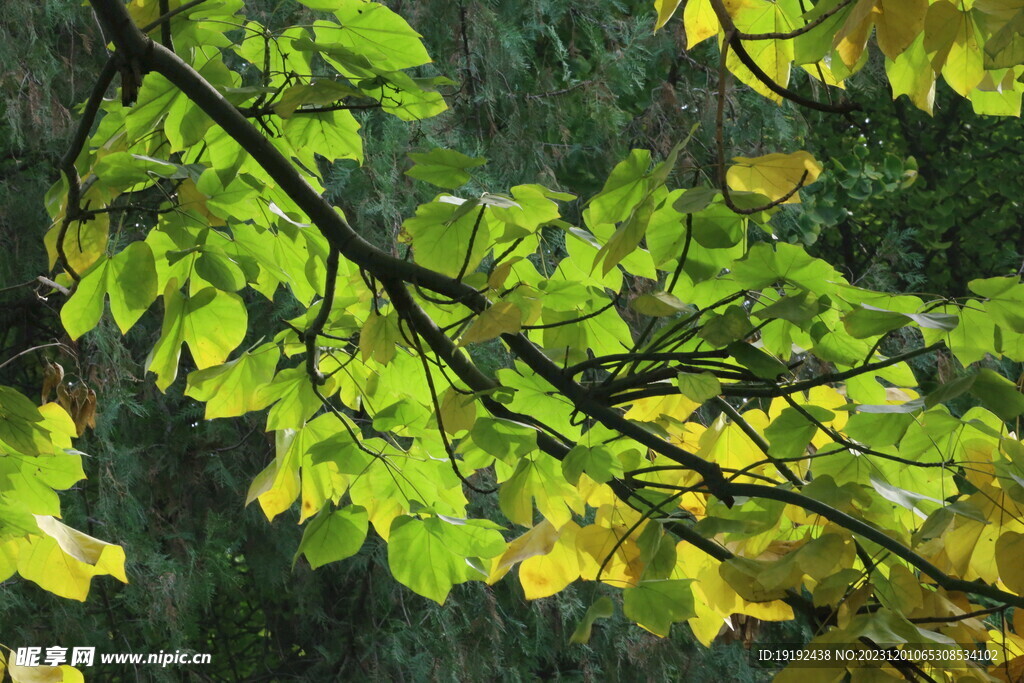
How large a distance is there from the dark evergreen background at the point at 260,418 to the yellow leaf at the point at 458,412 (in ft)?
5.75

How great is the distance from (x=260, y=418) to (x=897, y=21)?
2426 mm

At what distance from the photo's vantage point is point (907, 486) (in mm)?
874

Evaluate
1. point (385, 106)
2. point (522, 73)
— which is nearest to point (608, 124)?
point (522, 73)

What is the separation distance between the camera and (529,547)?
83cm

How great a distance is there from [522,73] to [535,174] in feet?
1.41

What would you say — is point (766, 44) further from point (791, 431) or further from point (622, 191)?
point (791, 431)

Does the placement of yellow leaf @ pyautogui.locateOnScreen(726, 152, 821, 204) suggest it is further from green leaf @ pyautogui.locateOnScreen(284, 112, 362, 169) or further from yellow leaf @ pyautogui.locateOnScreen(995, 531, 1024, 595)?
green leaf @ pyautogui.locateOnScreen(284, 112, 362, 169)

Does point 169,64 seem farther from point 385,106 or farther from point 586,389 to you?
point 586,389

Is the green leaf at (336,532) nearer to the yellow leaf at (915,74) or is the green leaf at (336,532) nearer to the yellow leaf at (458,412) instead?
the yellow leaf at (458,412)

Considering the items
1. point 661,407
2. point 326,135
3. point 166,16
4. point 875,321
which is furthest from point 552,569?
point 166,16

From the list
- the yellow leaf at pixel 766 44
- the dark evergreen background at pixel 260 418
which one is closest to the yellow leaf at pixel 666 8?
the yellow leaf at pixel 766 44

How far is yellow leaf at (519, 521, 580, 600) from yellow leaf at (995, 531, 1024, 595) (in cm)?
38

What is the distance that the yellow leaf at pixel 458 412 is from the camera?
0.76 m

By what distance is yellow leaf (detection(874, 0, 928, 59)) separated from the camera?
709 millimetres
